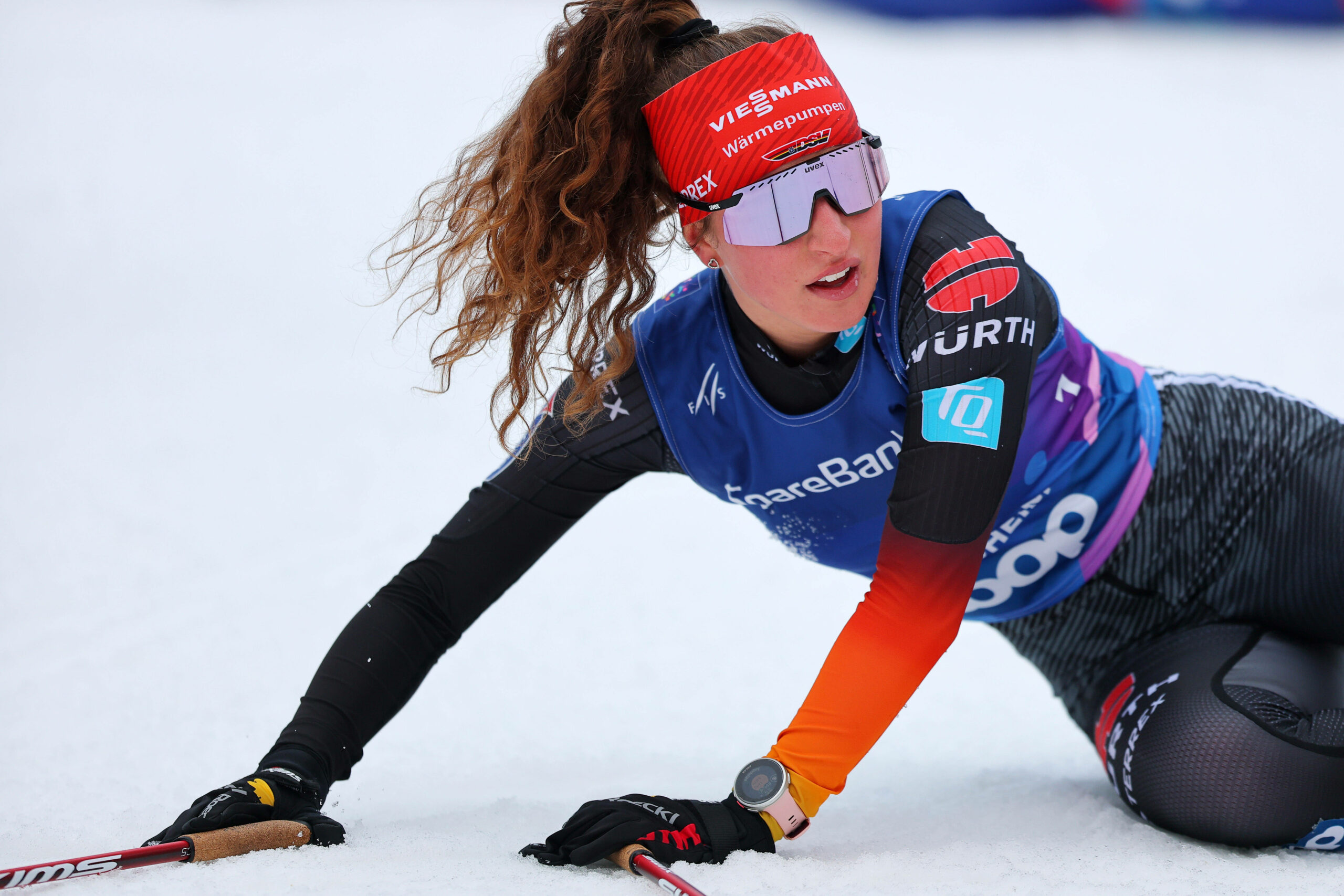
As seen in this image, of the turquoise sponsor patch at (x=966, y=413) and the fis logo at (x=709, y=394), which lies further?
the fis logo at (x=709, y=394)

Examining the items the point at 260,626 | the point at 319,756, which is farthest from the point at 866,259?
the point at 260,626

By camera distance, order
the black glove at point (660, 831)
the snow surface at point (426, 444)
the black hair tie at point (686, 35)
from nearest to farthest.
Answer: the black glove at point (660, 831) < the black hair tie at point (686, 35) < the snow surface at point (426, 444)

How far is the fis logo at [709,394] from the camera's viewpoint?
160 cm

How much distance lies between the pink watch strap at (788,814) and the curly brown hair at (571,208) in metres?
0.58

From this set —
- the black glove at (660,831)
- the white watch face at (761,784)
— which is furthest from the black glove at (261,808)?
the white watch face at (761,784)

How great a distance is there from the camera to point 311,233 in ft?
19.4

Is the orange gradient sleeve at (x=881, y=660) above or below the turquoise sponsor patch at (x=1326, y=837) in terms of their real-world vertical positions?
above

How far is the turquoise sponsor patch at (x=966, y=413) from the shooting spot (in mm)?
1321

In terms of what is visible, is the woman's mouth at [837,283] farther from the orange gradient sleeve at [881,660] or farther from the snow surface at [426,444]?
the snow surface at [426,444]

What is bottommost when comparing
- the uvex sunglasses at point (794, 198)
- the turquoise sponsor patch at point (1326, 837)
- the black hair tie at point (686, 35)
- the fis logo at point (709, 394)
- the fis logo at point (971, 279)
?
the turquoise sponsor patch at point (1326, 837)

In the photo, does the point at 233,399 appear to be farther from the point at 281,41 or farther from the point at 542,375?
the point at 281,41

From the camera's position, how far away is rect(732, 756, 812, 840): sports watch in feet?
4.35

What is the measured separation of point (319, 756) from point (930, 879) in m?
0.77

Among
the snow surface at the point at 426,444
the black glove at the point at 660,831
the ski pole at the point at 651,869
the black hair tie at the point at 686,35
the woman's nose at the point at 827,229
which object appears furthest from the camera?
the snow surface at the point at 426,444
